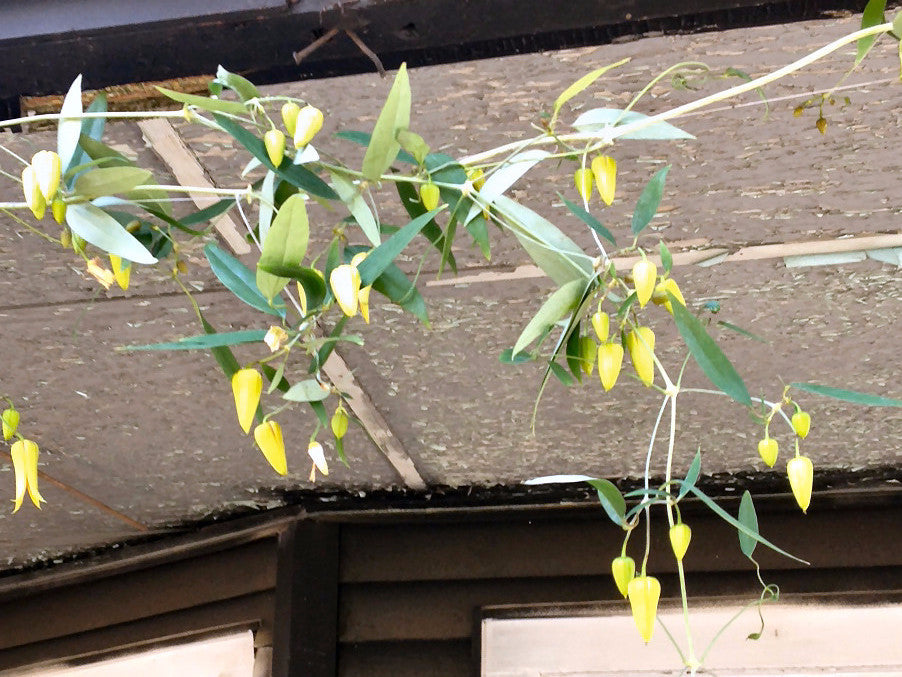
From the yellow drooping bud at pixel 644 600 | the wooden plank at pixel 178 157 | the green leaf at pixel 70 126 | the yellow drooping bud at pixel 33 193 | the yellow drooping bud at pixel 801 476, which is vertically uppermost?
the wooden plank at pixel 178 157

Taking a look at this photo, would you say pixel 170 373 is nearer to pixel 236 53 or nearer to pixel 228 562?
pixel 228 562

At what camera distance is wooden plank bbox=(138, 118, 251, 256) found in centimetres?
98

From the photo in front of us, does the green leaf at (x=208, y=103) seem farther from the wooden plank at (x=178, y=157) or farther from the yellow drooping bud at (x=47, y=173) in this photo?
the wooden plank at (x=178, y=157)

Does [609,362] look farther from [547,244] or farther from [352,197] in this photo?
[352,197]

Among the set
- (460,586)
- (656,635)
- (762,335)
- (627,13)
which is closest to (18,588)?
(460,586)

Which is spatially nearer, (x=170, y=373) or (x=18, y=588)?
(x=170, y=373)

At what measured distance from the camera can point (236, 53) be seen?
83 centimetres

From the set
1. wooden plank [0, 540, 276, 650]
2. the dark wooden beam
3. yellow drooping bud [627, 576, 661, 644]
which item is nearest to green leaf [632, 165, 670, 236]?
the dark wooden beam

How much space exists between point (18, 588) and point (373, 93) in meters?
1.77

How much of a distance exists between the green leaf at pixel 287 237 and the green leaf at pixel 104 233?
15 cm

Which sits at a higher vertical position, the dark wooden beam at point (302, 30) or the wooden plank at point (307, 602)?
the dark wooden beam at point (302, 30)

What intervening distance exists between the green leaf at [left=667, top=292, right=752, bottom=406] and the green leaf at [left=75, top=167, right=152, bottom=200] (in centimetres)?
41

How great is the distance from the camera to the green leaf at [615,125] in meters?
0.75

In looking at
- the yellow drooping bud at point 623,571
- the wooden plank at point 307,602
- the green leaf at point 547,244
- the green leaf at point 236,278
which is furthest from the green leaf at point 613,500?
the wooden plank at point 307,602
